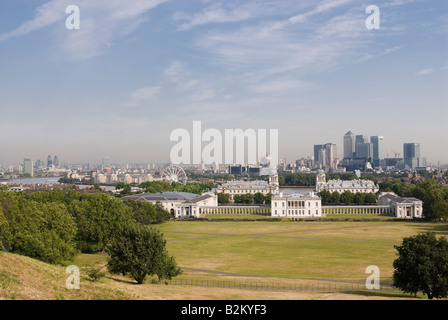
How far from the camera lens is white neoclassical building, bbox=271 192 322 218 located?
313ft

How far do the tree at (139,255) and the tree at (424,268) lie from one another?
1613 cm

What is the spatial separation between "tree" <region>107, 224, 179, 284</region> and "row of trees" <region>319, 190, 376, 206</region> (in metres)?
85.8

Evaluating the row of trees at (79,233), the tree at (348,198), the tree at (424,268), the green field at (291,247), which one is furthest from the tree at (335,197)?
the tree at (424,268)

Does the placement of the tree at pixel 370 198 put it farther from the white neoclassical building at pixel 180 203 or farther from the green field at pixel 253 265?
the white neoclassical building at pixel 180 203

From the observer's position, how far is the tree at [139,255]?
98.9 ft

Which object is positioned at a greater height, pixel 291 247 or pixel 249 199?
pixel 249 199

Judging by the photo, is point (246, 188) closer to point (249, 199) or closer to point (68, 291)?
point (249, 199)

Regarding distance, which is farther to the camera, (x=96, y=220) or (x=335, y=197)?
(x=335, y=197)

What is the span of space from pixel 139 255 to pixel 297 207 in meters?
69.6

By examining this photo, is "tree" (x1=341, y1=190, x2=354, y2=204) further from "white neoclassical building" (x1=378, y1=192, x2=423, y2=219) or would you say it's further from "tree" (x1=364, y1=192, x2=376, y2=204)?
"white neoclassical building" (x1=378, y1=192, x2=423, y2=219)

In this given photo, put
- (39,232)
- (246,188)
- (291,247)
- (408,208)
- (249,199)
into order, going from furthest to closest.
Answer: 1. (246,188)
2. (249,199)
3. (408,208)
4. (291,247)
5. (39,232)

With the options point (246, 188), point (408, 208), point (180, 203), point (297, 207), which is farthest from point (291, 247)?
point (246, 188)

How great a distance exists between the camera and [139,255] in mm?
30578

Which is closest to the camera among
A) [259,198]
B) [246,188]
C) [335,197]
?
[259,198]
